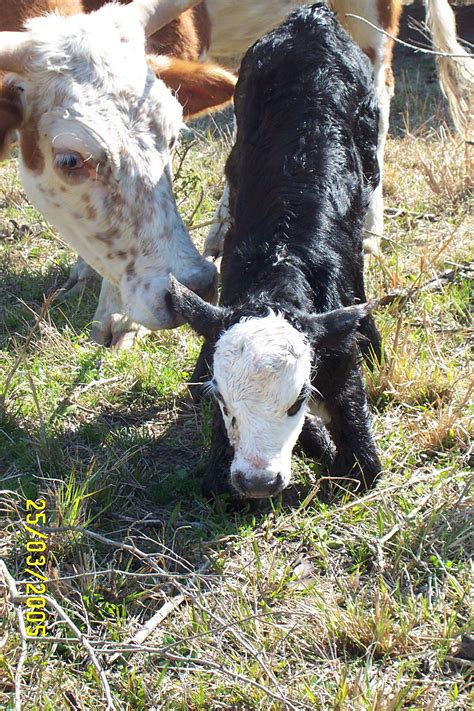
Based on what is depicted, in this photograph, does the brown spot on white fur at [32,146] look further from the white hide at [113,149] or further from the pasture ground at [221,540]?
the pasture ground at [221,540]

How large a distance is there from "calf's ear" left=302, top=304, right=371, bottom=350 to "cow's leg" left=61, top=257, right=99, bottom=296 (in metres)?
2.50

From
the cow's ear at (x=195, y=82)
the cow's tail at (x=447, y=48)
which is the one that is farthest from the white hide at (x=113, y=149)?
the cow's tail at (x=447, y=48)

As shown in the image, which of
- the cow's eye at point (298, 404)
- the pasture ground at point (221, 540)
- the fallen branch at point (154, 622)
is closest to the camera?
the pasture ground at point (221, 540)

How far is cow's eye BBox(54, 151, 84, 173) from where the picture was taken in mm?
3838

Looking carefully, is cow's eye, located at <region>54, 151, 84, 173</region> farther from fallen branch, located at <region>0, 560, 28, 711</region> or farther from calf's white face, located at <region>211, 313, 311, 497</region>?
fallen branch, located at <region>0, 560, 28, 711</region>

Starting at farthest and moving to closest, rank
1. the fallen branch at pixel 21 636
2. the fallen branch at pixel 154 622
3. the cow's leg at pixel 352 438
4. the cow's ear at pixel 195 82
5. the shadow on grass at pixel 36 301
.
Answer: the shadow on grass at pixel 36 301
the cow's ear at pixel 195 82
the cow's leg at pixel 352 438
the fallen branch at pixel 154 622
the fallen branch at pixel 21 636

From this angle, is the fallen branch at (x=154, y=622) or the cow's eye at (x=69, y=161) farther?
the cow's eye at (x=69, y=161)

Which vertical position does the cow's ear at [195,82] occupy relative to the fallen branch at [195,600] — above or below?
above

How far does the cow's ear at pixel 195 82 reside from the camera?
4.43 m

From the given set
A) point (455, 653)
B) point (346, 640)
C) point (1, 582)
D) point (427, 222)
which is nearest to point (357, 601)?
point (346, 640)

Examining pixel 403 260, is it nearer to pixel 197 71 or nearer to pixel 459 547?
pixel 197 71

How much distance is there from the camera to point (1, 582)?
9.98 feet

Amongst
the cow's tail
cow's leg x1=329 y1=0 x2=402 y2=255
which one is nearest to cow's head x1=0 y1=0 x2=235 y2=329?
cow's leg x1=329 y1=0 x2=402 y2=255

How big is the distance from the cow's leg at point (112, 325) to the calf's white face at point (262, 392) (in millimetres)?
1768
